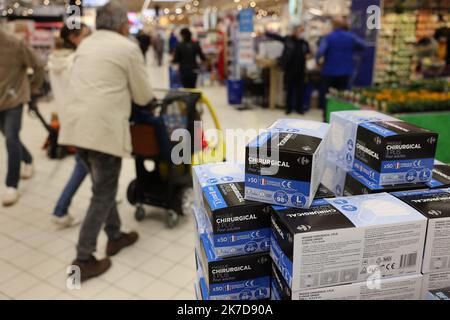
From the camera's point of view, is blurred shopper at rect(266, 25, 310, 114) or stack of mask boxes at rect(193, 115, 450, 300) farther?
blurred shopper at rect(266, 25, 310, 114)

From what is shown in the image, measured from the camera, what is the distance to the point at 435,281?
3.96ft

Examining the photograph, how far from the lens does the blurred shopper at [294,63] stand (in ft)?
27.1

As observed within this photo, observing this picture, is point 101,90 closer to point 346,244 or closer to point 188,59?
point 346,244

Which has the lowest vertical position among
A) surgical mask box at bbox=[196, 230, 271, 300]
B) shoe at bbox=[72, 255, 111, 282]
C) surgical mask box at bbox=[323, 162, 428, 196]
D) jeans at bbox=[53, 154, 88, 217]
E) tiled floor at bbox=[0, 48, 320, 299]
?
tiled floor at bbox=[0, 48, 320, 299]

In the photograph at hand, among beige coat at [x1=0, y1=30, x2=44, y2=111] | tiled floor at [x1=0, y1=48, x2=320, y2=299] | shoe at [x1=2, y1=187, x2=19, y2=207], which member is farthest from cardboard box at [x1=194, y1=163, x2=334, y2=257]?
shoe at [x1=2, y1=187, x2=19, y2=207]

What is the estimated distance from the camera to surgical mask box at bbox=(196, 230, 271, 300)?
1288mm

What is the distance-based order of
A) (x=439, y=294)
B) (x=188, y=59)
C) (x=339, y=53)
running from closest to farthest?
(x=439, y=294)
(x=339, y=53)
(x=188, y=59)

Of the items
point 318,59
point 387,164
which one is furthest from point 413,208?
point 318,59

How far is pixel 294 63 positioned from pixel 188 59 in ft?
7.03

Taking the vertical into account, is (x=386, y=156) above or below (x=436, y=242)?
above

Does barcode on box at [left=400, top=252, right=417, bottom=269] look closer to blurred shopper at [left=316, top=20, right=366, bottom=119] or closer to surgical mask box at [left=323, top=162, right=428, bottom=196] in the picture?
surgical mask box at [left=323, top=162, right=428, bottom=196]

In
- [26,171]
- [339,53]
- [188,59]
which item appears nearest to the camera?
[26,171]

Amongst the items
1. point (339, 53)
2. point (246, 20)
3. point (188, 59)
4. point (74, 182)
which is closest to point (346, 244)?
point (74, 182)

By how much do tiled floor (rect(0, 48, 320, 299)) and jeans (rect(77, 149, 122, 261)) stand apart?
0.97 feet
